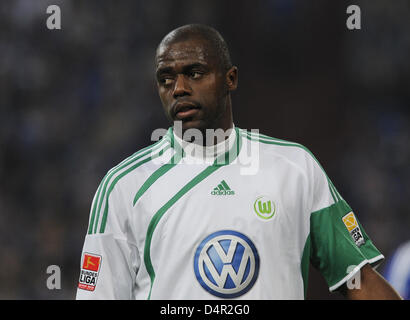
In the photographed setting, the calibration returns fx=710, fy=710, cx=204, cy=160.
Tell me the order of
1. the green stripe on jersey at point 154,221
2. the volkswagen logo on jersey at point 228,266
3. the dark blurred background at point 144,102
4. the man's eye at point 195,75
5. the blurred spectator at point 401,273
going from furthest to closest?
the dark blurred background at point 144,102 < the blurred spectator at point 401,273 < the man's eye at point 195,75 < the green stripe on jersey at point 154,221 < the volkswagen logo on jersey at point 228,266

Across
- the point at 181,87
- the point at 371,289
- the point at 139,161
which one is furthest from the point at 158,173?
the point at 371,289

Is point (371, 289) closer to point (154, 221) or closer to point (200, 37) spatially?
point (154, 221)

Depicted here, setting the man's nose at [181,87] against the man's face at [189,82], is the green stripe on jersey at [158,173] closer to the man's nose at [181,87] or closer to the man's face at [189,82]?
the man's face at [189,82]

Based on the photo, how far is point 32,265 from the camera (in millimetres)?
6938

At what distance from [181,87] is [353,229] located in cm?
82

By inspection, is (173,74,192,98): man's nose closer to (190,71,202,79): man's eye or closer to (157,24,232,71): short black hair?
(190,71,202,79): man's eye

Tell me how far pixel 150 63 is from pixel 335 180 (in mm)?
2492

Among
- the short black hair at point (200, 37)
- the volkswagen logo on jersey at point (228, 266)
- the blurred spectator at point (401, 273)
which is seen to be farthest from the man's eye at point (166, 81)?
the blurred spectator at point (401, 273)

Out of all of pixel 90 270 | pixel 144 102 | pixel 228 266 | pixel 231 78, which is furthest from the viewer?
pixel 144 102

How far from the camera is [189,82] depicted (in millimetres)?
2607

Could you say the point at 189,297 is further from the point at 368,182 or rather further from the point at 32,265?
the point at 368,182

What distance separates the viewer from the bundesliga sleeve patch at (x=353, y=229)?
2596 mm

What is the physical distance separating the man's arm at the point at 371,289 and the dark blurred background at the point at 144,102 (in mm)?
3883

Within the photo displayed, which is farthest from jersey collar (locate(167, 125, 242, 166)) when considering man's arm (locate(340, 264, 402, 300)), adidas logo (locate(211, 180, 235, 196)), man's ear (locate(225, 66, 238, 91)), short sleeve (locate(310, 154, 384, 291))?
man's arm (locate(340, 264, 402, 300))
